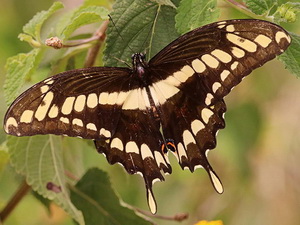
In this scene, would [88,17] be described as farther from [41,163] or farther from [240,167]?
[240,167]

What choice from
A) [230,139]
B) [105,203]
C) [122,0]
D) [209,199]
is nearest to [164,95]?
[122,0]

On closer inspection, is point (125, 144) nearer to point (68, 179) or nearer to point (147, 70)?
point (147, 70)

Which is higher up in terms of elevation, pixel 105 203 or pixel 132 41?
pixel 132 41

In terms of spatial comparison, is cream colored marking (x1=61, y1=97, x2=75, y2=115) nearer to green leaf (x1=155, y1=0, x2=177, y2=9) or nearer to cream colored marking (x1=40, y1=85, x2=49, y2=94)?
cream colored marking (x1=40, y1=85, x2=49, y2=94)

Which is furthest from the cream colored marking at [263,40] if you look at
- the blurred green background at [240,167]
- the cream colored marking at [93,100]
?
the blurred green background at [240,167]

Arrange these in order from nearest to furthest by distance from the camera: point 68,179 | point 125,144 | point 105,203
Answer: point 125,144 < point 105,203 < point 68,179

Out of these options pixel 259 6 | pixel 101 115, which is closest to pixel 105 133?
pixel 101 115
